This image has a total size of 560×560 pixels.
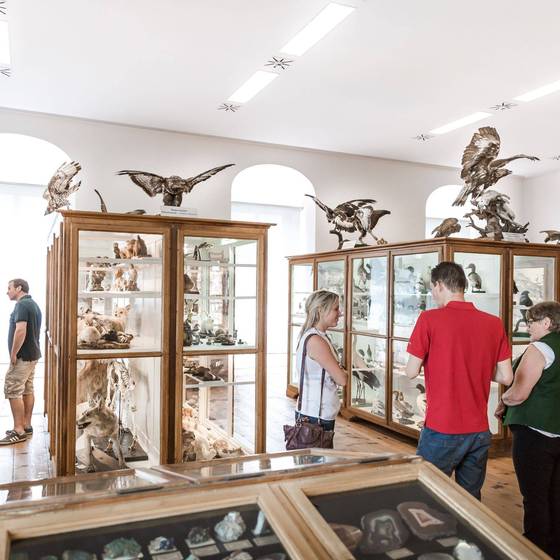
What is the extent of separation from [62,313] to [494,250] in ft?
12.4

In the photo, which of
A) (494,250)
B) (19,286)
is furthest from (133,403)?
(494,250)

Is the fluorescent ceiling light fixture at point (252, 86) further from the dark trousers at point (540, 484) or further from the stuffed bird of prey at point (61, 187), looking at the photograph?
the dark trousers at point (540, 484)

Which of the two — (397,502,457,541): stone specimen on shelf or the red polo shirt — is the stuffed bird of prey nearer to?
the red polo shirt

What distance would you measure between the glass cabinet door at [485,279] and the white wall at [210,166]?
10.6 ft

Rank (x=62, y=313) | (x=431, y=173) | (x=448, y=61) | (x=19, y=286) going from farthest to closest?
(x=431, y=173)
(x=19, y=286)
(x=448, y=61)
(x=62, y=313)

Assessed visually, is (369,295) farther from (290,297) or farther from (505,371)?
(505,371)

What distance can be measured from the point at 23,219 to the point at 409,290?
712cm

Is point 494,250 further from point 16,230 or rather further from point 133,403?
point 16,230

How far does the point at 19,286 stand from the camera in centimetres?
565

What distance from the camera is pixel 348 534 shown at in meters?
1.40

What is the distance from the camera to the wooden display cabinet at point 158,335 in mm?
3875

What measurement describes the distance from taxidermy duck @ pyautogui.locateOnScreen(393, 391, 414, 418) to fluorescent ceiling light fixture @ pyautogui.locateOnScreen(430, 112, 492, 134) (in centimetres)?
329

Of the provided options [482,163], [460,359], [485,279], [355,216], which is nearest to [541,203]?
[355,216]

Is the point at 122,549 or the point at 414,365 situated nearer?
the point at 122,549
